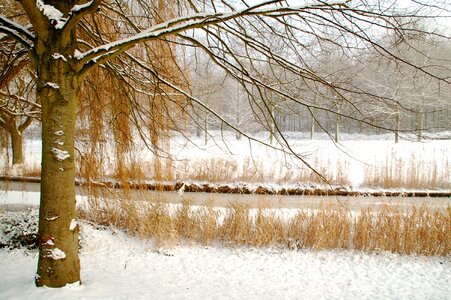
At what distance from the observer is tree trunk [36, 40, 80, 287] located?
91.7 inches

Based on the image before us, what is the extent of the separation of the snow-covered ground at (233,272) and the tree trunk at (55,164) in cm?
39

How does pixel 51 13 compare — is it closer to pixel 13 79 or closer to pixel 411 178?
pixel 13 79

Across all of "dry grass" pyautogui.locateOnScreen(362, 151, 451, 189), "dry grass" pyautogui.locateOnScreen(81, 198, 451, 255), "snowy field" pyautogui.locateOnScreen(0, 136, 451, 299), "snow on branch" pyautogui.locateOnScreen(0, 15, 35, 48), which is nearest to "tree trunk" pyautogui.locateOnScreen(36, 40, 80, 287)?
"snow on branch" pyautogui.locateOnScreen(0, 15, 35, 48)

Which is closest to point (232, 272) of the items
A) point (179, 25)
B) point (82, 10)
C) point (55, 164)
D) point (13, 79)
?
point (55, 164)

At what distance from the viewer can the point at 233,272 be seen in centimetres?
423

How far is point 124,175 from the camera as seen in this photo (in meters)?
3.98

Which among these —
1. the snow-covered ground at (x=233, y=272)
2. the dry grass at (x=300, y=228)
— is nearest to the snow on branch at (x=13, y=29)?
the snow-covered ground at (x=233, y=272)

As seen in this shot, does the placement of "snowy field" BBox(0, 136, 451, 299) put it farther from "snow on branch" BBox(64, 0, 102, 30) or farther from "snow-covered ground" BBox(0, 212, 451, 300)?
"snow on branch" BBox(64, 0, 102, 30)

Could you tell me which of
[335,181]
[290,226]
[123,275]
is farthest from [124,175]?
[335,181]

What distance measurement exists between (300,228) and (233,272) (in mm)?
1372

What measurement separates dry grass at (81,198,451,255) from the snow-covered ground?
148mm

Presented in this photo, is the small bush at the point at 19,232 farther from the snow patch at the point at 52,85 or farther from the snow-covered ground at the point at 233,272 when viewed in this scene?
the snow patch at the point at 52,85

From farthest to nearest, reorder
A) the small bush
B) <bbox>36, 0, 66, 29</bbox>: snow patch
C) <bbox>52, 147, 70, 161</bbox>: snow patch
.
Answer: the small bush
<bbox>52, 147, 70, 161</bbox>: snow patch
<bbox>36, 0, 66, 29</bbox>: snow patch

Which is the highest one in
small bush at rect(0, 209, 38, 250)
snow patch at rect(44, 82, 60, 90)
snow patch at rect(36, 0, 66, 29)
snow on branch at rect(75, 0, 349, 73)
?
snow patch at rect(36, 0, 66, 29)
